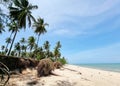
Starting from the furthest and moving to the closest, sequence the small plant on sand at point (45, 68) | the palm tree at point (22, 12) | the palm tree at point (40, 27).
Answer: the palm tree at point (40, 27), the palm tree at point (22, 12), the small plant on sand at point (45, 68)

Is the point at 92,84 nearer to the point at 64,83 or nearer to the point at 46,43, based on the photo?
the point at 64,83

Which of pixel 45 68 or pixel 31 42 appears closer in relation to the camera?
pixel 45 68

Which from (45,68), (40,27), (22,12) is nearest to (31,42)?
(40,27)

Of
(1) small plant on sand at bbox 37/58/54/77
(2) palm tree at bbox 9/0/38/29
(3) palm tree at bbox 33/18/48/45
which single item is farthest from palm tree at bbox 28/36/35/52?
(1) small plant on sand at bbox 37/58/54/77

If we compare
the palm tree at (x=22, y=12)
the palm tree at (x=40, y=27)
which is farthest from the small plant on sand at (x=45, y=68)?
the palm tree at (x=40, y=27)

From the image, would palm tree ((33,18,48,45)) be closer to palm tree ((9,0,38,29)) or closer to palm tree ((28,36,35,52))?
palm tree ((28,36,35,52))

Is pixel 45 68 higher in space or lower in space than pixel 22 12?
lower

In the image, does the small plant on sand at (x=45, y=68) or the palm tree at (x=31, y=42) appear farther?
the palm tree at (x=31, y=42)

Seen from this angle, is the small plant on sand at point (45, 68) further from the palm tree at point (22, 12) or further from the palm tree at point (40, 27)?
the palm tree at point (40, 27)

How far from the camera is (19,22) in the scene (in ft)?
110

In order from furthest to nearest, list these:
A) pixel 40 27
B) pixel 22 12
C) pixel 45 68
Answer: pixel 40 27 → pixel 22 12 → pixel 45 68

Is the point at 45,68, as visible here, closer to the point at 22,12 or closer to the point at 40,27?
the point at 22,12

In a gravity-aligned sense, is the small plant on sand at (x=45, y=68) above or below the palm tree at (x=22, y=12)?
below

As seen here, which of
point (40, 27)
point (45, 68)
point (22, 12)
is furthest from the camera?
point (40, 27)
